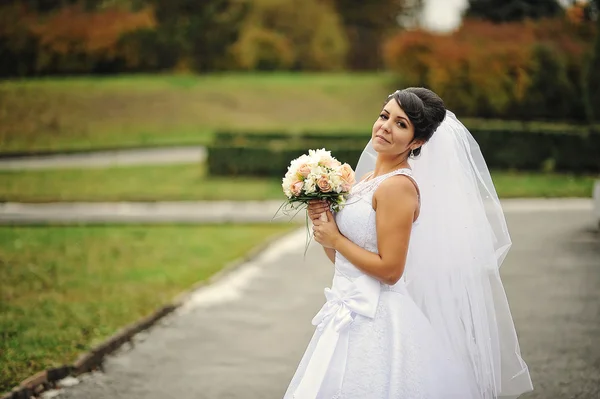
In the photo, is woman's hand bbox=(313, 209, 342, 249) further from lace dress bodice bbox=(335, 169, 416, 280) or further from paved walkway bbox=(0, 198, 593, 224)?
paved walkway bbox=(0, 198, 593, 224)

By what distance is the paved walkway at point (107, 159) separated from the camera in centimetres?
2670

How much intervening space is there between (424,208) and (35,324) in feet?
17.0

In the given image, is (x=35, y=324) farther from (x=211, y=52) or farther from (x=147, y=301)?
(x=211, y=52)

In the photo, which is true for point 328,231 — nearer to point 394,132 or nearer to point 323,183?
point 323,183

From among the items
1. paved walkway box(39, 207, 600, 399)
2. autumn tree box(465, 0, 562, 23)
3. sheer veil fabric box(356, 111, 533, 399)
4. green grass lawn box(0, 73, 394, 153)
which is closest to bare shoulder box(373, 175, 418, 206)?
sheer veil fabric box(356, 111, 533, 399)

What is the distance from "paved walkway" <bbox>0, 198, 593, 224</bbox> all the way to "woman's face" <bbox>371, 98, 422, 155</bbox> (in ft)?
41.5

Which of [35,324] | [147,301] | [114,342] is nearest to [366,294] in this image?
[114,342]

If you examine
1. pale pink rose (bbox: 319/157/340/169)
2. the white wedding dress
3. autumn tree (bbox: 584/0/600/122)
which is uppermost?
autumn tree (bbox: 584/0/600/122)

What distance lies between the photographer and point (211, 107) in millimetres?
42062

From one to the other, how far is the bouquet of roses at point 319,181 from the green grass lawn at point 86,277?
3.35 meters

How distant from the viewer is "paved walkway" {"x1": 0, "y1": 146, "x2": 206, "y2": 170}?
87.6 ft

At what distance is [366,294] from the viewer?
12.8ft

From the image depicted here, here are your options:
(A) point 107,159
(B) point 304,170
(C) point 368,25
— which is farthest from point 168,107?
(B) point 304,170

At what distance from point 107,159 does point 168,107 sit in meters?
13.0
